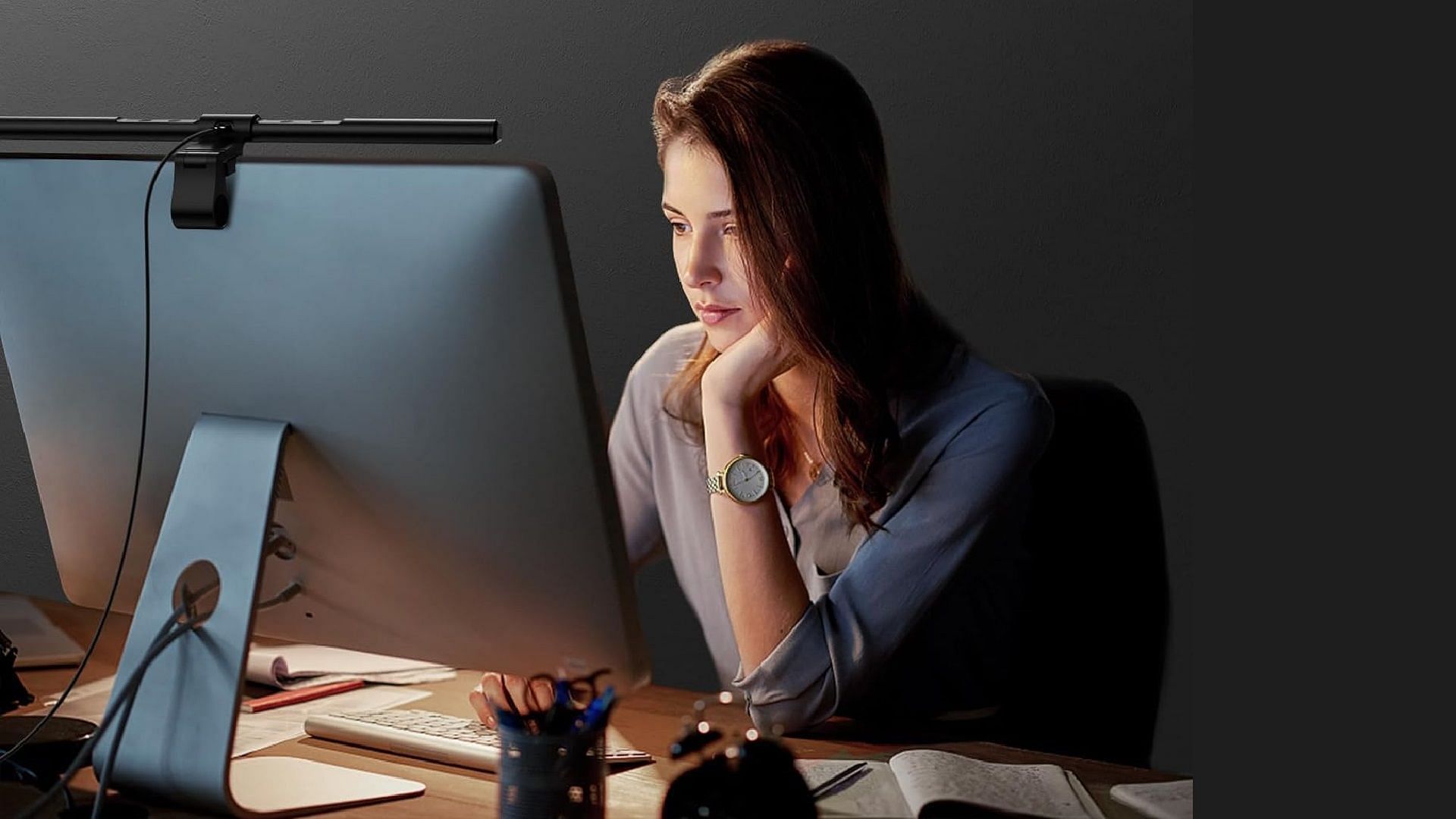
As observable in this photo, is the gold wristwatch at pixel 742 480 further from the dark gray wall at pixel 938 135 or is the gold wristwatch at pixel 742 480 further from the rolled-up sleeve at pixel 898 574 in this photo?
the dark gray wall at pixel 938 135

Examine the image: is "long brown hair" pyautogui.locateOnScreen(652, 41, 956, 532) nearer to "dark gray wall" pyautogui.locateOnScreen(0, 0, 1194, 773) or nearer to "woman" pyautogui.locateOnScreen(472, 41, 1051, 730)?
"woman" pyautogui.locateOnScreen(472, 41, 1051, 730)

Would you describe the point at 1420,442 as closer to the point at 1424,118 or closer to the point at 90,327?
the point at 1424,118

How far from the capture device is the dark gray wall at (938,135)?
205 centimetres

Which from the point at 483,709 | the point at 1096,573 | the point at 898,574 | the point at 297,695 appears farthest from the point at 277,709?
the point at 1096,573

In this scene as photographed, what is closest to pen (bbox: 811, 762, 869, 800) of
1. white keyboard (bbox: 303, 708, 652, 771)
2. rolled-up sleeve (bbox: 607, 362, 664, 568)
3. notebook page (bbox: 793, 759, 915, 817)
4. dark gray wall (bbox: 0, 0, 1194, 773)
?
notebook page (bbox: 793, 759, 915, 817)

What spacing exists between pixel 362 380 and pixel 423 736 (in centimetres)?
37

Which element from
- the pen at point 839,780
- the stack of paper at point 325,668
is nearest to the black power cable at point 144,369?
the stack of paper at point 325,668

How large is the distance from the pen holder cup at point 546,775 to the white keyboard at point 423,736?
214 mm

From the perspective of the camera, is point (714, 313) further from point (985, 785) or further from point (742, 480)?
point (985, 785)

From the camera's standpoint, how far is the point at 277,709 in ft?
4.33

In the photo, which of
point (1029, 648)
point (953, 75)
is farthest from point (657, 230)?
point (1029, 648)

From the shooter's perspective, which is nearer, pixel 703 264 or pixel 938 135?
pixel 703 264

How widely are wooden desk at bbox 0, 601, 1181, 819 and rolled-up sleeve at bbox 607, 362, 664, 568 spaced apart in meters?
0.47

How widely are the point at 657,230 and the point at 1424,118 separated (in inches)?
57.8
